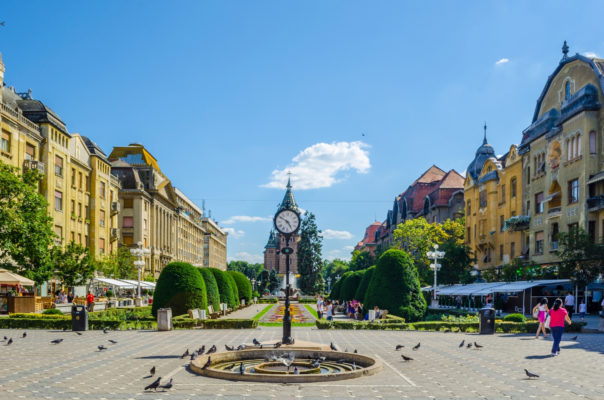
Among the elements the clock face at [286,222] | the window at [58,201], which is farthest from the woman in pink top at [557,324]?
the window at [58,201]

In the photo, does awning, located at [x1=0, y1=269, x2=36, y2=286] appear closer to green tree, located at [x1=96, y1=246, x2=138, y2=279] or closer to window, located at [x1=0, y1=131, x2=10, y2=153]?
window, located at [x1=0, y1=131, x2=10, y2=153]

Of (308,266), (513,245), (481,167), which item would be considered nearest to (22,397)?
(513,245)

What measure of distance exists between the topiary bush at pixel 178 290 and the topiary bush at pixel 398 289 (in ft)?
28.9

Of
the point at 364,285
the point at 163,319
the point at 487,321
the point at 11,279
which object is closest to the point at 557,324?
the point at 487,321

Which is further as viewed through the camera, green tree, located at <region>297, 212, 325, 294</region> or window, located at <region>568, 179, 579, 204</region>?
green tree, located at <region>297, 212, 325, 294</region>

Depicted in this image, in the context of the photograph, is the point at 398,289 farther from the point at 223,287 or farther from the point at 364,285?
the point at 223,287

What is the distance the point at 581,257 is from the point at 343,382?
2771 cm

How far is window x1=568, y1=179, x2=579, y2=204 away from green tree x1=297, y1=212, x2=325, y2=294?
59.4 m

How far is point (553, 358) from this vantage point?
16.5 meters

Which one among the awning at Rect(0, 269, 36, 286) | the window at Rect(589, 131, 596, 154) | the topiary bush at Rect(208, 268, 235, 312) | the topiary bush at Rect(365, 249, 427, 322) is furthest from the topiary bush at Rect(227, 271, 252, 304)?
the window at Rect(589, 131, 596, 154)

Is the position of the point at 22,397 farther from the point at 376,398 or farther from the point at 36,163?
the point at 36,163

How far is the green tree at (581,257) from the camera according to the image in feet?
115

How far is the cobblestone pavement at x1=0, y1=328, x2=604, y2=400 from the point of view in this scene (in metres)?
11.0

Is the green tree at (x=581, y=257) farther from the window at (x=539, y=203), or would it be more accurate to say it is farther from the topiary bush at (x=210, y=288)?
the topiary bush at (x=210, y=288)
